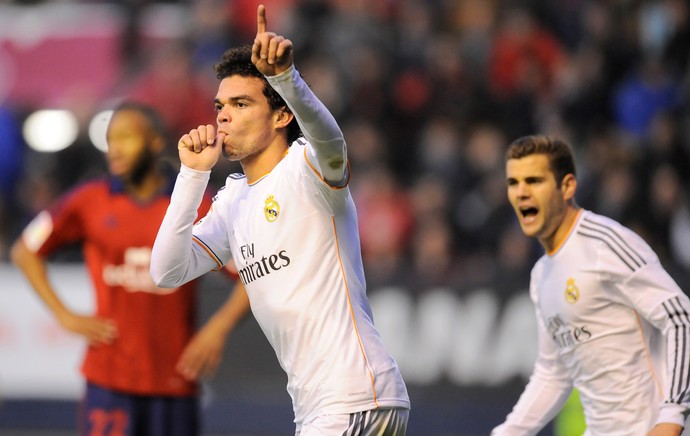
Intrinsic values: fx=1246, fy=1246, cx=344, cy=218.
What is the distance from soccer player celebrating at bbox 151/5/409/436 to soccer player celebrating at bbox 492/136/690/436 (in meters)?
1.26

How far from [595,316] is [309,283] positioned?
1.64 meters

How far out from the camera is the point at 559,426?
10.5 metres

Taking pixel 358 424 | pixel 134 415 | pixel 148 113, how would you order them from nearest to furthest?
1. pixel 358 424
2. pixel 134 415
3. pixel 148 113

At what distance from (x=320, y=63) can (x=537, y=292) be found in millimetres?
7653

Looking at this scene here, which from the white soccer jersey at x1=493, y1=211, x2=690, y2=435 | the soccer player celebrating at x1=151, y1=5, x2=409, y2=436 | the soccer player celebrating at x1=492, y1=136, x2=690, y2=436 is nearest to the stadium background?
the soccer player celebrating at x1=492, y1=136, x2=690, y2=436

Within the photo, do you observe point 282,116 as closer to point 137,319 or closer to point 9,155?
point 137,319

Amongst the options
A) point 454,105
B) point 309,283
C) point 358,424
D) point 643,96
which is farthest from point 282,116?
point 643,96

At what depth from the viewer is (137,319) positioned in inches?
294

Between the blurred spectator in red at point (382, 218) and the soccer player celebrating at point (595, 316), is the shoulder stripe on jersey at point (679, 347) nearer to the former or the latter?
the soccer player celebrating at point (595, 316)

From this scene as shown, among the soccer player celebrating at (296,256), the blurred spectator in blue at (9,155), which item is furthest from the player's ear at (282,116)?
the blurred spectator in blue at (9,155)

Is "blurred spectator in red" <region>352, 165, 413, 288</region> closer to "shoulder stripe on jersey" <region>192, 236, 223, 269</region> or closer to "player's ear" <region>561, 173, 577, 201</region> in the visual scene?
"player's ear" <region>561, 173, 577, 201</region>

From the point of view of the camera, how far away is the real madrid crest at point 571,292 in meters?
6.15

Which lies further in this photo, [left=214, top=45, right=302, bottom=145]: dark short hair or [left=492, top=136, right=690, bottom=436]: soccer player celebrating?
[left=492, top=136, right=690, bottom=436]: soccer player celebrating

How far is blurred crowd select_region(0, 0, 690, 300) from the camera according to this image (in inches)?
473
